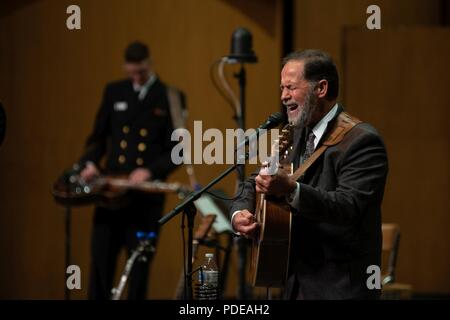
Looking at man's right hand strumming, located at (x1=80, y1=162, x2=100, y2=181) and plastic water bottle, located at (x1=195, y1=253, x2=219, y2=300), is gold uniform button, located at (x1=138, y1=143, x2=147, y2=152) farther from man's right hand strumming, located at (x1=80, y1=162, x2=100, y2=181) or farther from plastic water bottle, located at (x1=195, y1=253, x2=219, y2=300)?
plastic water bottle, located at (x1=195, y1=253, x2=219, y2=300)

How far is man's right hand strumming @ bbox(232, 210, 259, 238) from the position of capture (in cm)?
374

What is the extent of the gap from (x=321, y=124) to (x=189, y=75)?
4.18 meters

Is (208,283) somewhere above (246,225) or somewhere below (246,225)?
below

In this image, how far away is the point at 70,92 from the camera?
786 cm

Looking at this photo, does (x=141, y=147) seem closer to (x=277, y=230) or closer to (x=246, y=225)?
(x=246, y=225)

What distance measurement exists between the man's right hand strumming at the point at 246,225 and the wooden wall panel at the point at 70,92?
3.97 m

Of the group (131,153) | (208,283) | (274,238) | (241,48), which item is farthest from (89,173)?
(274,238)

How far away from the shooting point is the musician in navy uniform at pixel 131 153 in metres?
6.41

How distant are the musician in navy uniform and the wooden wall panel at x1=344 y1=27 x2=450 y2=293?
5.95ft

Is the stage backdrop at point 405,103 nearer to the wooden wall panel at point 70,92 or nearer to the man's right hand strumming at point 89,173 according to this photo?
the wooden wall panel at point 70,92

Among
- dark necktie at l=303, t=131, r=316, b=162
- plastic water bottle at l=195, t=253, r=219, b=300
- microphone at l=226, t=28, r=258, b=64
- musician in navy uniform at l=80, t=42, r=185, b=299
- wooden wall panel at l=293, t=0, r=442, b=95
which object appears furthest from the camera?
wooden wall panel at l=293, t=0, r=442, b=95

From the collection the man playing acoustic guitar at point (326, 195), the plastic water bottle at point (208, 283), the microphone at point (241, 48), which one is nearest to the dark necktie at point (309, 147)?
the man playing acoustic guitar at point (326, 195)

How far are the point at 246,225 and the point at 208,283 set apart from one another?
0.35m

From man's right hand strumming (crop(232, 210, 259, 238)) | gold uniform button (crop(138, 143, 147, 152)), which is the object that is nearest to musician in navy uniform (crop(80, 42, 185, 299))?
gold uniform button (crop(138, 143, 147, 152))
